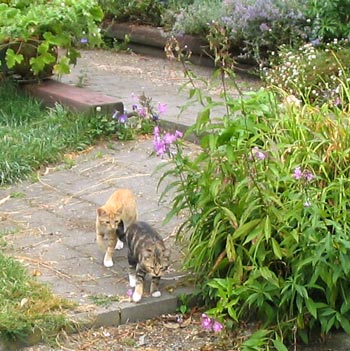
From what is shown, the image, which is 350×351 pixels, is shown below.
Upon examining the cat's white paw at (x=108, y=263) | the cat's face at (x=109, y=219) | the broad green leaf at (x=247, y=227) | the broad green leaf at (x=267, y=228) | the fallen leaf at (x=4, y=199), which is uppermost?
the broad green leaf at (x=267, y=228)

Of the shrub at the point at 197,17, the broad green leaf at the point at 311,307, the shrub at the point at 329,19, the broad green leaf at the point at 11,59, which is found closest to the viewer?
the broad green leaf at the point at 311,307

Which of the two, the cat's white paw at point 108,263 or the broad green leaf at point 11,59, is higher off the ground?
the broad green leaf at point 11,59

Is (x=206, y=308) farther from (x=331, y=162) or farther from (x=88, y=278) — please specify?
(x=331, y=162)

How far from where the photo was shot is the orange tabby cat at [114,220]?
5754 millimetres

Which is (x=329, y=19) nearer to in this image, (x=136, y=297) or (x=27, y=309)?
(x=136, y=297)

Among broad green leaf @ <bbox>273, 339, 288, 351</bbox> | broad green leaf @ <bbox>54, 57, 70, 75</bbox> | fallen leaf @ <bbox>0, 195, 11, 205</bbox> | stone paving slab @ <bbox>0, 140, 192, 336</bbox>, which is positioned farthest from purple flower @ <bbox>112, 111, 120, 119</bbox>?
broad green leaf @ <bbox>273, 339, 288, 351</bbox>

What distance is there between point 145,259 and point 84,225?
1.22 meters

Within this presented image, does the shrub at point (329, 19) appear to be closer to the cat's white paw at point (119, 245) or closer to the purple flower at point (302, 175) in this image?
the cat's white paw at point (119, 245)

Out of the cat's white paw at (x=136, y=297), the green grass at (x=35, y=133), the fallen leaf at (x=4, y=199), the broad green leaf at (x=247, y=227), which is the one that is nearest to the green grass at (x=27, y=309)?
the cat's white paw at (x=136, y=297)

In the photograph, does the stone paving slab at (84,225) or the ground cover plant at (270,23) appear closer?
the stone paving slab at (84,225)

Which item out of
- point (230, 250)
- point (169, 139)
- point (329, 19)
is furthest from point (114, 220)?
point (329, 19)

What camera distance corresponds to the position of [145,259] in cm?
531

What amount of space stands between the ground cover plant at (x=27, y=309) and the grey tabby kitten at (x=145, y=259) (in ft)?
1.32

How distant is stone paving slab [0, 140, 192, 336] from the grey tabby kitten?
7cm
